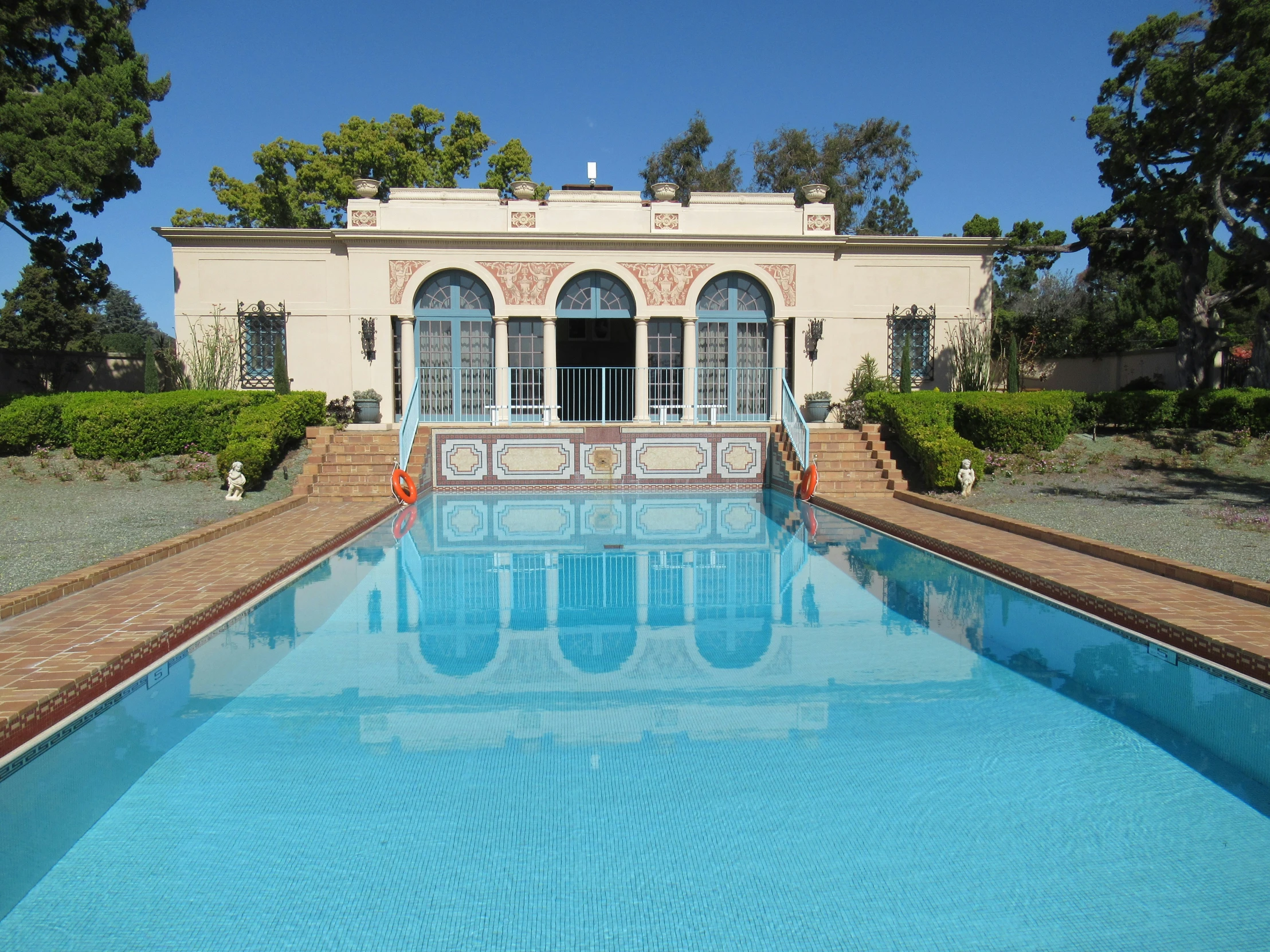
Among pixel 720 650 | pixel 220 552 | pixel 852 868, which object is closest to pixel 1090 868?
pixel 852 868

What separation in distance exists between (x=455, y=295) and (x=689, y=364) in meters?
4.83

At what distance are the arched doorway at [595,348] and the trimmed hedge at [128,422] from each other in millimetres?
5745

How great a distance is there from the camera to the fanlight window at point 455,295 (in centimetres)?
1563

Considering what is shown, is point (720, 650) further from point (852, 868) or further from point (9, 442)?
point (9, 442)

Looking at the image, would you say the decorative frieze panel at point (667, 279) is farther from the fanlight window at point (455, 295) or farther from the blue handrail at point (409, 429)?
the blue handrail at point (409, 429)

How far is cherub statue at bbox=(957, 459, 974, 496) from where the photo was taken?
10922 mm

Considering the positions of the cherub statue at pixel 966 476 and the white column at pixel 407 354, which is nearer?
the cherub statue at pixel 966 476

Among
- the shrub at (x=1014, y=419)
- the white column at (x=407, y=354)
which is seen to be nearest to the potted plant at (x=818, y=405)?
the shrub at (x=1014, y=419)

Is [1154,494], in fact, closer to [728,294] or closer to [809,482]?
[809,482]

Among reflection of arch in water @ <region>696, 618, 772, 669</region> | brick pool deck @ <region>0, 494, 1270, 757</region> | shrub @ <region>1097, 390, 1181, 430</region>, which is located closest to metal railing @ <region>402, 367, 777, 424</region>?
shrub @ <region>1097, 390, 1181, 430</region>

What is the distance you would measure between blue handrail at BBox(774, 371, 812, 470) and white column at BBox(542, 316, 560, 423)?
436 centimetres

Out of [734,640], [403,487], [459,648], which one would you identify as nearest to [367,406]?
[403,487]

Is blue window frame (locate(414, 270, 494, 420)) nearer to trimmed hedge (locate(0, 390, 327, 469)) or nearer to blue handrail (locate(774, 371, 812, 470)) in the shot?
trimmed hedge (locate(0, 390, 327, 469))

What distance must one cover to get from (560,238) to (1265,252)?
1276cm
